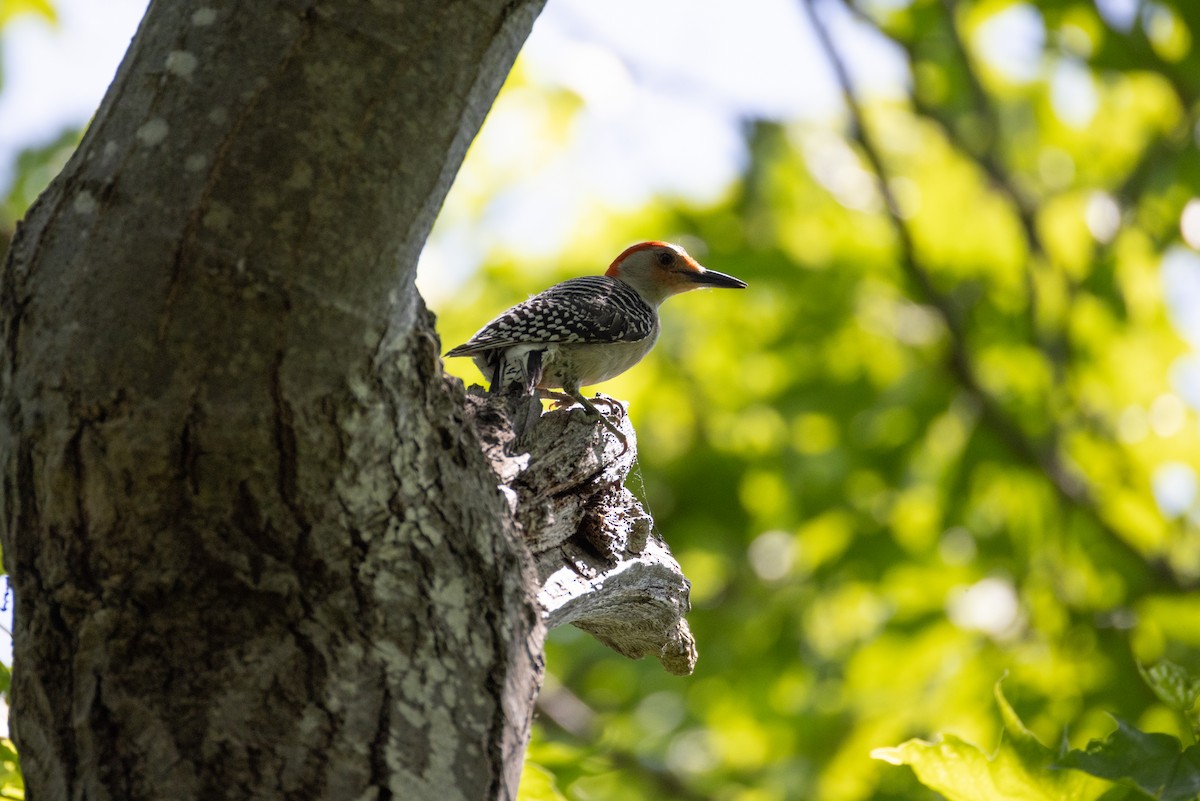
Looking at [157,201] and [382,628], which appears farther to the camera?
[382,628]

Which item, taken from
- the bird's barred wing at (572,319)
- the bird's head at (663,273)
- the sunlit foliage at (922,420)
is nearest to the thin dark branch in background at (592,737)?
the sunlit foliage at (922,420)

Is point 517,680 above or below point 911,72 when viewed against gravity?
below

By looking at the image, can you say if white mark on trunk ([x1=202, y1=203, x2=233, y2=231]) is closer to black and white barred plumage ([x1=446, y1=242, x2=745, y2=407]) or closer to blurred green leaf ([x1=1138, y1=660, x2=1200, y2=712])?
blurred green leaf ([x1=1138, y1=660, x2=1200, y2=712])

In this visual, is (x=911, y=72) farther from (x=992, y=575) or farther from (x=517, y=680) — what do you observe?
(x=517, y=680)

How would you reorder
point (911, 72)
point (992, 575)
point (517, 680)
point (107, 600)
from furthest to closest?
point (992, 575) → point (911, 72) → point (517, 680) → point (107, 600)

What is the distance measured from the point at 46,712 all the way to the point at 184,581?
399mm

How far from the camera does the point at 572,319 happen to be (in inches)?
221

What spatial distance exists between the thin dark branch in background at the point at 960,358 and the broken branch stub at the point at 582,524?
455cm

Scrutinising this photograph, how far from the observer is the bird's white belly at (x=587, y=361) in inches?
218

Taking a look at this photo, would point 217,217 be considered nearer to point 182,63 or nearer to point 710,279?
point 182,63

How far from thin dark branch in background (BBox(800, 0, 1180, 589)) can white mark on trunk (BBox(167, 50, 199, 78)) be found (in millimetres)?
6050

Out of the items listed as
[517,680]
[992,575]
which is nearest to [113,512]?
[517,680]

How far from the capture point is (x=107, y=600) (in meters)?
2.35

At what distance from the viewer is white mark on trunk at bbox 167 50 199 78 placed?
2252 mm
